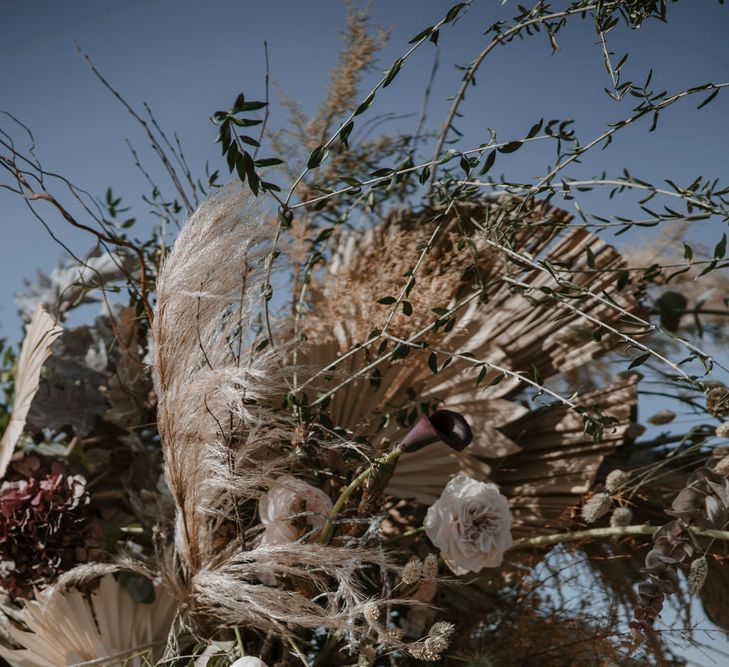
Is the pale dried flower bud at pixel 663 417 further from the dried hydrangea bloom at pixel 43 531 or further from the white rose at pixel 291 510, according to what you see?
the dried hydrangea bloom at pixel 43 531

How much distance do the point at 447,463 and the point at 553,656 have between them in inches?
9.4

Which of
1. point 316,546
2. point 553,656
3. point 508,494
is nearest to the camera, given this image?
point 316,546

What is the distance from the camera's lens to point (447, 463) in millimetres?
916

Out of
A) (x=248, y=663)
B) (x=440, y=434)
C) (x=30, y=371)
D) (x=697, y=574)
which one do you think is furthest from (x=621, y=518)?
(x=30, y=371)

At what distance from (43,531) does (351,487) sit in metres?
0.39

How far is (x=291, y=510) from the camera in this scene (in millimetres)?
760

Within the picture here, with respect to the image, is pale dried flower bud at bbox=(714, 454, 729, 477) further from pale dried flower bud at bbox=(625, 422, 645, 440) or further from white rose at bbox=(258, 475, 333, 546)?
white rose at bbox=(258, 475, 333, 546)

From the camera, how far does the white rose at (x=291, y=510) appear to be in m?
0.75

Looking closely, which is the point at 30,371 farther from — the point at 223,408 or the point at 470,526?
the point at 470,526

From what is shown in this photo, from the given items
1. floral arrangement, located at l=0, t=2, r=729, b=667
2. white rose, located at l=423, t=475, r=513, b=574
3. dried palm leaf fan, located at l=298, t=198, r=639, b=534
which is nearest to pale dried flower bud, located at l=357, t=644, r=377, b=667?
floral arrangement, located at l=0, t=2, r=729, b=667

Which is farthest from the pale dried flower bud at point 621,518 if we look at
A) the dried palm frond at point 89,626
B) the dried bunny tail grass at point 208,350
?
the dried palm frond at point 89,626

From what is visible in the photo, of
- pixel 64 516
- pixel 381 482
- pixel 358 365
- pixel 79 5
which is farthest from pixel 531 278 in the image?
pixel 79 5

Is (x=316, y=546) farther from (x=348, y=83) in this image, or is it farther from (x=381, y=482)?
(x=348, y=83)

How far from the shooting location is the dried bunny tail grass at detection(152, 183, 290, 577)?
2.24 ft
